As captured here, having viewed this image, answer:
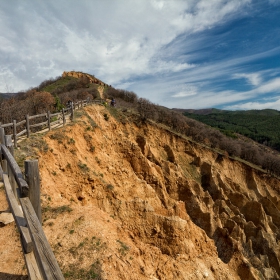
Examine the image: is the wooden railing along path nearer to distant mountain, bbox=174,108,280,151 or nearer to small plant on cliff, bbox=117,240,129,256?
small plant on cliff, bbox=117,240,129,256

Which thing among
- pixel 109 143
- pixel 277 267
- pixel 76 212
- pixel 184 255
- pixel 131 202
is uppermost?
pixel 109 143

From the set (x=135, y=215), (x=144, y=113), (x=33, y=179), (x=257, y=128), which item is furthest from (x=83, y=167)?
(x=257, y=128)

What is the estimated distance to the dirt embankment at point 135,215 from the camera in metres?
6.86

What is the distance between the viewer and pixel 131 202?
11969 millimetres

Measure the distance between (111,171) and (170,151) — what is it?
16.0 metres

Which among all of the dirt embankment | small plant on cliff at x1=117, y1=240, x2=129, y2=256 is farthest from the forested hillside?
small plant on cliff at x1=117, y1=240, x2=129, y2=256

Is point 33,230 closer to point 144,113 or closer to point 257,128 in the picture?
point 144,113

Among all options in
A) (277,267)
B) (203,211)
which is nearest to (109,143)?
(203,211)

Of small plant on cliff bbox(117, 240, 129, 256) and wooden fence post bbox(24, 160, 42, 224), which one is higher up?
wooden fence post bbox(24, 160, 42, 224)

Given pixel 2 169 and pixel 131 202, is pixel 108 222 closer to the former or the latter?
pixel 131 202

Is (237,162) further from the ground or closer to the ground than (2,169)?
closer to the ground

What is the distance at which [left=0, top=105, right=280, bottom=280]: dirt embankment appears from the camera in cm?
686

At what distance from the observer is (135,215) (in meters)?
11.6

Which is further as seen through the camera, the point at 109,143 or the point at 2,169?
the point at 109,143
